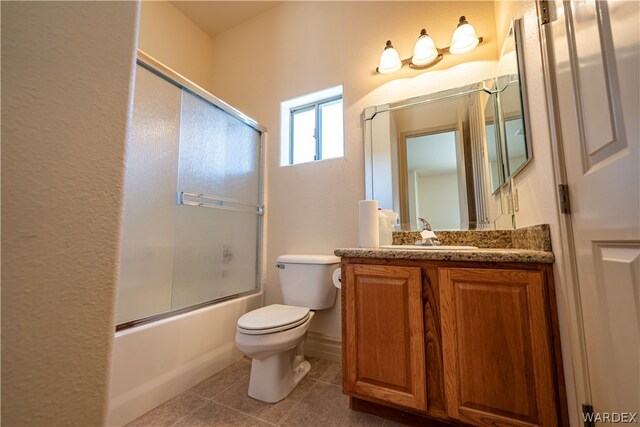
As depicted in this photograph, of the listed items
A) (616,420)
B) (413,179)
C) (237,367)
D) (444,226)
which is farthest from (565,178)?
(237,367)

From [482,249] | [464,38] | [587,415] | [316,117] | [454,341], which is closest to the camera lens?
[587,415]

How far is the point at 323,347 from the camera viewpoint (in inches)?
69.7

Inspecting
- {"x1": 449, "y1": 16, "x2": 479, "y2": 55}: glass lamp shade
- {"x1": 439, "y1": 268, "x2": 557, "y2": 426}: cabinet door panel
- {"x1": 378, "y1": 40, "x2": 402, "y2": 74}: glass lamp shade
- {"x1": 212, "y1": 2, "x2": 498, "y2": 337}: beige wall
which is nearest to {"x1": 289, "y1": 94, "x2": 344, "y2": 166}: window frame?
{"x1": 212, "y1": 2, "x2": 498, "y2": 337}: beige wall

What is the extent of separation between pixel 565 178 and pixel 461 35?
121 cm

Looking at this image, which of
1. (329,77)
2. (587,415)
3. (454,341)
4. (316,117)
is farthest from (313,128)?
(587,415)

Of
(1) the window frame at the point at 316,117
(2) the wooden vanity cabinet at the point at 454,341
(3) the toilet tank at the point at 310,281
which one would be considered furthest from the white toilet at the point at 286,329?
(1) the window frame at the point at 316,117

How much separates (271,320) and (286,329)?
91 millimetres

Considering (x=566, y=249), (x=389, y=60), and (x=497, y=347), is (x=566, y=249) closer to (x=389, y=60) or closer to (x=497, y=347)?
(x=497, y=347)

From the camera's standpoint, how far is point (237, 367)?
1.64 m

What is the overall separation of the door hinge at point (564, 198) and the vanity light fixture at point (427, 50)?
119 cm

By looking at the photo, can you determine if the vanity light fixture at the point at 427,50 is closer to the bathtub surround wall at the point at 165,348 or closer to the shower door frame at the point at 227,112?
the shower door frame at the point at 227,112

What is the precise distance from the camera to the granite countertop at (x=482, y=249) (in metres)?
0.90

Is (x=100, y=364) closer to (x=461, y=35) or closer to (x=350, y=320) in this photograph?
(x=350, y=320)

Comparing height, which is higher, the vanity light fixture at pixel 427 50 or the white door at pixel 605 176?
the vanity light fixture at pixel 427 50
